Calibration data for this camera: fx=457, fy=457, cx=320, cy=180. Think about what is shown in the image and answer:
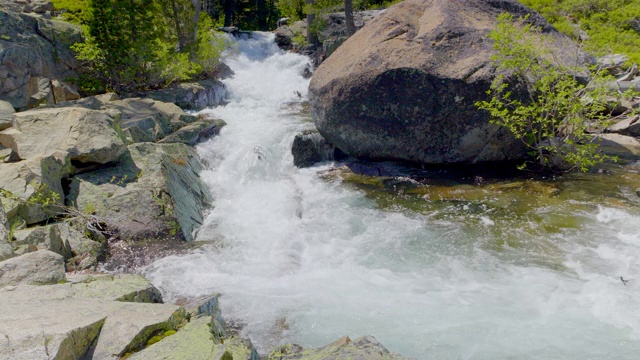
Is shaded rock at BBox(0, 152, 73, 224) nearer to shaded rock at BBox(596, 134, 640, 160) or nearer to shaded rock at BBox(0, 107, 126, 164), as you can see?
shaded rock at BBox(0, 107, 126, 164)

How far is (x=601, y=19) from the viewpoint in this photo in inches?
832

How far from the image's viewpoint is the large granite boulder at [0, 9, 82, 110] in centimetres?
1139

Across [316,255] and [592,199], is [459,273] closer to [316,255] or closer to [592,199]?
[316,255]

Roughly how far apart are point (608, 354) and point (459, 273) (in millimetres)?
2020

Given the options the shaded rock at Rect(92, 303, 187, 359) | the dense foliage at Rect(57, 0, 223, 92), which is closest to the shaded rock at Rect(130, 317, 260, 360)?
the shaded rock at Rect(92, 303, 187, 359)

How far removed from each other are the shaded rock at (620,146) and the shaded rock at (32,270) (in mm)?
10881

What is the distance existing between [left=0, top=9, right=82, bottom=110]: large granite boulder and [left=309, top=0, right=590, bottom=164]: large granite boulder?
7456 millimetres

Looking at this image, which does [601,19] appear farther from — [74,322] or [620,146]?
[74,322]

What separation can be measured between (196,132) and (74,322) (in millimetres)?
8504

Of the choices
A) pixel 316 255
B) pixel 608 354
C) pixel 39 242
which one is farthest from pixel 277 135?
pixel 608 354

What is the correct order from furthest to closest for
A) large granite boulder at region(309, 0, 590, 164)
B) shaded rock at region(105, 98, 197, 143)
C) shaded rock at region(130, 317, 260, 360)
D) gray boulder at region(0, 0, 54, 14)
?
gray boulder at region(0, 0, 54, 14)
shaded rock at region(105, 98, 197, 143)
large granite boulder at region(309, 0, 590, 164)
shaded rock at region(130, 317, 260, 360)

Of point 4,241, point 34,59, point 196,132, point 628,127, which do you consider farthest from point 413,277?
point 34,59

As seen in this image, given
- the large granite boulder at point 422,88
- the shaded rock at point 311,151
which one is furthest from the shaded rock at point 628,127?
the shaded rock at point 311,151

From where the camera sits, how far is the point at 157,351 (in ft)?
10.9
